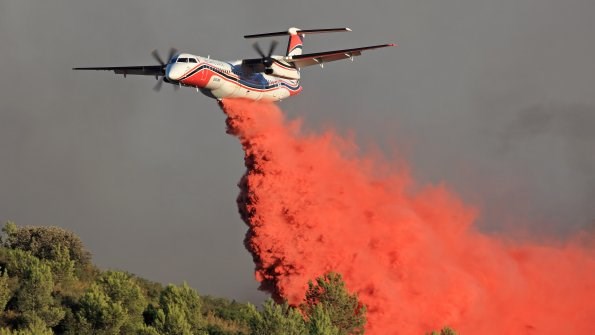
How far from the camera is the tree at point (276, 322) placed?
56.7 meters

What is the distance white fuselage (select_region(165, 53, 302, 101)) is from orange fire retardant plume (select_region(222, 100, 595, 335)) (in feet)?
2.68

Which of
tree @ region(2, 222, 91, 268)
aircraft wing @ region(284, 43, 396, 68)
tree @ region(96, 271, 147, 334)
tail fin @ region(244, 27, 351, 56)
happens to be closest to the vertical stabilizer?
tail fin @ region(244, 27, 351, 56)

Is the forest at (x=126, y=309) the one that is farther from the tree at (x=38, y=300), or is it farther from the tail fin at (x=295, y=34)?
the tail fin at (x=295, y=34)

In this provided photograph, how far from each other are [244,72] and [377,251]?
12394mm

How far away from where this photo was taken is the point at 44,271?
225 feet

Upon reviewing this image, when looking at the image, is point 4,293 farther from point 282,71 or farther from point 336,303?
point 282,71

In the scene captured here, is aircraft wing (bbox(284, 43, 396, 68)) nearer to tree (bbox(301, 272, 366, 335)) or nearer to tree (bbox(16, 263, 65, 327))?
tree (bbox(301, 272, 366, 335))

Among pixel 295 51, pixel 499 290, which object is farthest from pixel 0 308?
pixel 499 290

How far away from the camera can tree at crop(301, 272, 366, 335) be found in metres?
60.7

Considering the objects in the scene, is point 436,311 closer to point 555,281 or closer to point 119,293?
point 555,281

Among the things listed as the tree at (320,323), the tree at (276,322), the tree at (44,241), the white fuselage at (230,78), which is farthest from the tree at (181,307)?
the tree at (44,241)

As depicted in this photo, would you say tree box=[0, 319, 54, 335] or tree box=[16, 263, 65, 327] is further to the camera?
tree box=[16, 263, 65, 327]

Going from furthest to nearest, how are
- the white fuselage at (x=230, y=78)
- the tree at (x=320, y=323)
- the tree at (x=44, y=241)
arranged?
the tree at (x=44, y=241), the white fuselage at (x=230, y=78), the tree at (x=320, y=323)

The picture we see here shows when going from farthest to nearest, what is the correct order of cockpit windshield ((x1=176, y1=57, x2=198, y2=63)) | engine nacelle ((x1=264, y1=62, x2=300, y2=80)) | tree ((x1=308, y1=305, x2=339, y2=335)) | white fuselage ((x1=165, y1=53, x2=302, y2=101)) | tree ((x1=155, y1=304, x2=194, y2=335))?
engine nacelle ((x1=264, y1=62, x2=300, y2=80)), tree ((x1=155, y1=304, x2=194, y2=335)), cockpit windshield ((x1=176, y1=57, x2=198, y2=63)), white fuselage ((x1=165, y1=53, x2=302, y2=101)), tree ((x1=308, y1=305, x2=339, y2=335))
